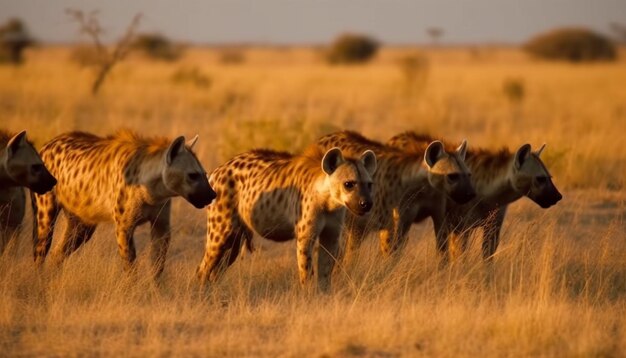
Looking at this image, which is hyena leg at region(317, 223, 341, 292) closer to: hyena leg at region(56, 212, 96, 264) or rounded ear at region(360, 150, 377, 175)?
rounded ear at region(360, 150, 377, 175)

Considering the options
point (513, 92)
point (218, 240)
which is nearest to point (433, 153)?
point (218, 240)

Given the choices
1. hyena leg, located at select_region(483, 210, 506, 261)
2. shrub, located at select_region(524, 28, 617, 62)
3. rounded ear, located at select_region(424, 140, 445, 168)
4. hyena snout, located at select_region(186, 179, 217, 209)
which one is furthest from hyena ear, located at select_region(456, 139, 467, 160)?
shrub, located at select_region(524, 28, 617, 62)

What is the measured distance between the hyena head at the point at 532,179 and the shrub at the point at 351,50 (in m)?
50.6

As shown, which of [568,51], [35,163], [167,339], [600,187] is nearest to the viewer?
[167,339]

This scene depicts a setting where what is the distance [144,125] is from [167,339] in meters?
12.0

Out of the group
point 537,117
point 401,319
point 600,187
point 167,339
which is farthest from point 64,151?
point 537,117

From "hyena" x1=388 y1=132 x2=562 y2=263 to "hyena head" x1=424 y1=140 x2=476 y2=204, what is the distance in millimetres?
319

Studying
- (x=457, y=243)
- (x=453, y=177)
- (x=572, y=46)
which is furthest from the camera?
(x=572, y=46)

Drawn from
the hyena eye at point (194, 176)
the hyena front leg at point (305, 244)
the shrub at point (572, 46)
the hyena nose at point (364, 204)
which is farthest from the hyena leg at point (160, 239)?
the shrub at point (572, 46)

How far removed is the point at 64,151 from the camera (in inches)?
321

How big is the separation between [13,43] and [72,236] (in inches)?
1423

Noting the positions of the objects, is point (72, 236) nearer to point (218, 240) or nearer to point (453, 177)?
point (218, 240)

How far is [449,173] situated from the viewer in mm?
7918

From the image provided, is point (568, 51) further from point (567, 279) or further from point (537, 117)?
point (567, 279)
